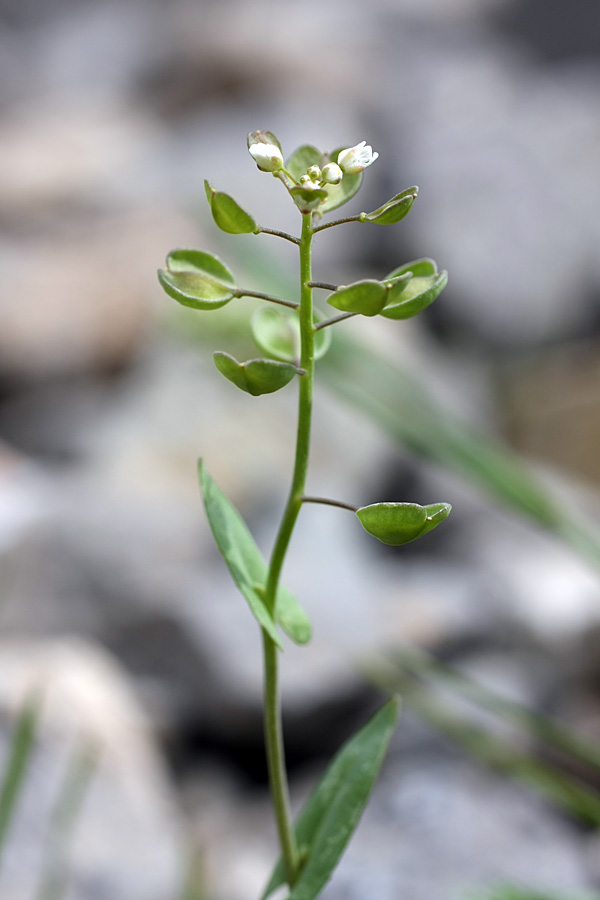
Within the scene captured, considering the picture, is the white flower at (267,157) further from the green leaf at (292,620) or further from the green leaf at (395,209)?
the green leaf at (292,620)

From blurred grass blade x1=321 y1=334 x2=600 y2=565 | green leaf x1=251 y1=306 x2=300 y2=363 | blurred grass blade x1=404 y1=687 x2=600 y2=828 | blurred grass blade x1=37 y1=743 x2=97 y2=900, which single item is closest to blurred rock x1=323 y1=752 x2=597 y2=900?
blurred grass blade x1=404 y1=687 x2=600 y2=828

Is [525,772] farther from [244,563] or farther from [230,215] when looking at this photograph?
[230,215]

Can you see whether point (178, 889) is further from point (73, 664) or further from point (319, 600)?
point (319, 600)

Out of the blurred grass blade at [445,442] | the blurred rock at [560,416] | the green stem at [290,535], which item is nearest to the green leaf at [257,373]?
the green stem at [290,535]

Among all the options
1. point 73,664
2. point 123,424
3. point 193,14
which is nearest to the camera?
point 73,664

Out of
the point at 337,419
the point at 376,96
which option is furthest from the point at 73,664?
the point at 376,96

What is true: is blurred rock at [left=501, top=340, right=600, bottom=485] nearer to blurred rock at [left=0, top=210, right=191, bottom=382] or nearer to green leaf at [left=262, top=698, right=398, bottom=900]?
blurred rock at [left=0, top=210, right=191, bottom=382]
